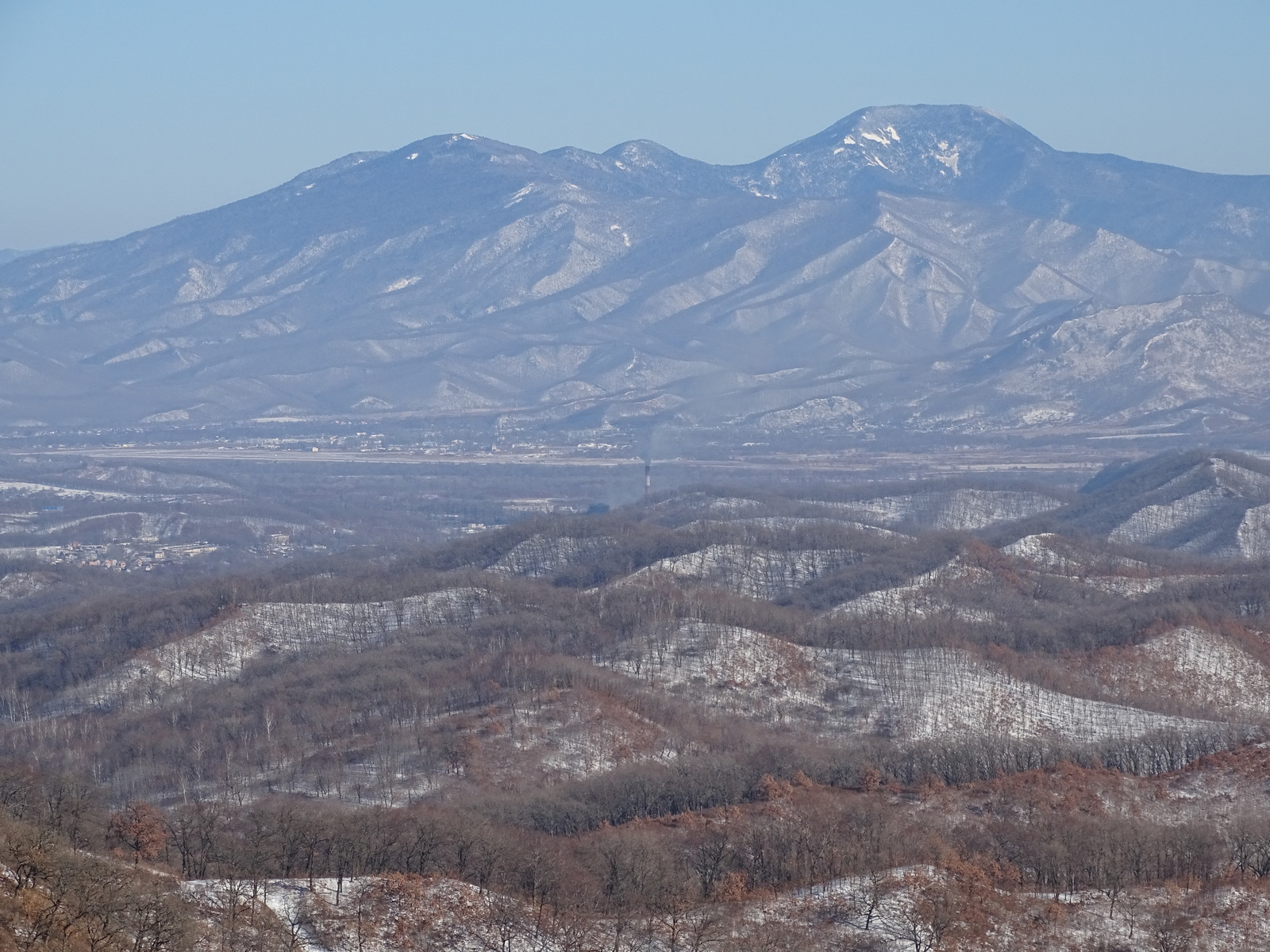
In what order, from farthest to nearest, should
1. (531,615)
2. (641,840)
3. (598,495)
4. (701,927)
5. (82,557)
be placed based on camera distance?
(598,495)
(82,557)
(531,615)
(641,840)
(701,927)

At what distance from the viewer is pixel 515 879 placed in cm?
3841

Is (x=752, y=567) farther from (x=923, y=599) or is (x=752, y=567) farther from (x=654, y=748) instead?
(x=654, y=748)

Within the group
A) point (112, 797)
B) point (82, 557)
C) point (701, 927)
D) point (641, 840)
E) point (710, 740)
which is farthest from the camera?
point (82, 557)

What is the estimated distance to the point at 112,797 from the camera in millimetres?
49094

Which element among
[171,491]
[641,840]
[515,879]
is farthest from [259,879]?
[171,491]

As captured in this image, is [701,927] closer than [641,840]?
Yes

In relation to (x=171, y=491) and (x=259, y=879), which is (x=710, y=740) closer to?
(x=259, y=879)

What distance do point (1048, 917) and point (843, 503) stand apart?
2925 inches

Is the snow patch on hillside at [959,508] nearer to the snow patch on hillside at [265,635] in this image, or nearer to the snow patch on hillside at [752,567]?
the snow patch on hillside at [752,567]

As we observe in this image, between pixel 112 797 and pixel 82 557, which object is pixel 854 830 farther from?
pixel 82 557

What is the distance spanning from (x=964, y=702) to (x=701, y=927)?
22739mm

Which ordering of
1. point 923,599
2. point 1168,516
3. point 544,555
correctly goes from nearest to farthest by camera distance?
point 923,599, point 544,555, point 1168,516

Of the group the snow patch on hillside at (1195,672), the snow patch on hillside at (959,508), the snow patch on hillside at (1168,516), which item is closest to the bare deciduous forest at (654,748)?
the snow patch on hillside at (1195,672)

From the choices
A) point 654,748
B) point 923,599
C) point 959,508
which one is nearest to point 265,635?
point 654,748
